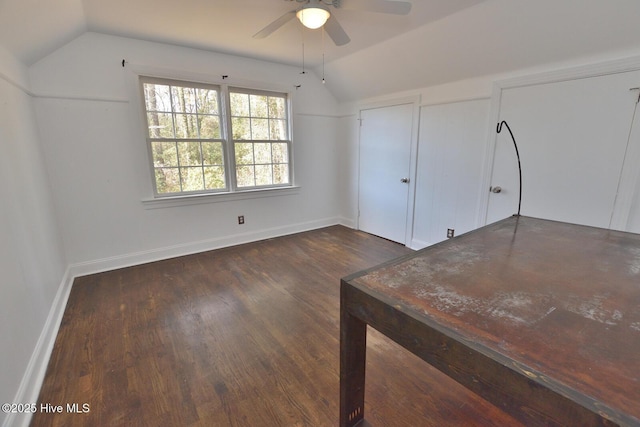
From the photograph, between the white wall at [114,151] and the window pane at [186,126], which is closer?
the white wall at [114,151]

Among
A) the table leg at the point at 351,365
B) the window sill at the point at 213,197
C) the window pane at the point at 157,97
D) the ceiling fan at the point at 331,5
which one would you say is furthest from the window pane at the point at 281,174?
the table leg at the point at 351,365

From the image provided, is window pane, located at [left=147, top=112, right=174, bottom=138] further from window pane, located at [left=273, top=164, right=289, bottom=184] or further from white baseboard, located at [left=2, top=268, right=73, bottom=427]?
white baseboard, located at [left=2, top=268, right=73, bottom=427]

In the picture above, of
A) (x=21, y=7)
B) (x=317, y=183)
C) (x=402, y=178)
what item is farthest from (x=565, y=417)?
(x=317, y=183)

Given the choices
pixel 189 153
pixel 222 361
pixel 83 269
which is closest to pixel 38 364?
pixel 222 361

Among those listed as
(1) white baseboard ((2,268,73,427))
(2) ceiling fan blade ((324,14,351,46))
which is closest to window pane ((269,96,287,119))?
(2) ceiling fan blade ((324,14,351,46))

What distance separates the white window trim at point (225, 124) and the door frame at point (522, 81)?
2.48 meters

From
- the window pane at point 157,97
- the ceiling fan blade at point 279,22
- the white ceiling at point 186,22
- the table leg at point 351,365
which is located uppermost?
the white ceiling at point 186,22

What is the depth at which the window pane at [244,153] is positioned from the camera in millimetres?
3754

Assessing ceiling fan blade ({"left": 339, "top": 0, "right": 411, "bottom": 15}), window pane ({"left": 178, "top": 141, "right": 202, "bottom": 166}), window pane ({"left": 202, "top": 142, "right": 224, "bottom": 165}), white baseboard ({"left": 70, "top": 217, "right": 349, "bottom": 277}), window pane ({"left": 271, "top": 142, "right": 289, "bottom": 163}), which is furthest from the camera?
window pane ({"left": 271, "top": 142, "right": 289, "bottom": 163})

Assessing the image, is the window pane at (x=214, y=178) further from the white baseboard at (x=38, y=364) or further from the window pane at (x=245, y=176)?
the white baseboard at (x=38, y=364)

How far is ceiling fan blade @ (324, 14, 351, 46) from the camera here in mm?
2057

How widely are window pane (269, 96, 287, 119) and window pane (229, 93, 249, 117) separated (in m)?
0.35

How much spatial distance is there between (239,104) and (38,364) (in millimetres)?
3124

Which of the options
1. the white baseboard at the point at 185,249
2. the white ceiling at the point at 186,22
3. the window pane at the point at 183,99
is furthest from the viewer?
the window pane at the point at 183,99
